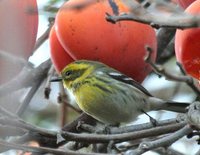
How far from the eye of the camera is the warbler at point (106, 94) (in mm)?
2264

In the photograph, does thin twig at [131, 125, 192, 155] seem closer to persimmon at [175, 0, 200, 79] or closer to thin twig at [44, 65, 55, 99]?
persimmon at [175, 0, 200, 79]

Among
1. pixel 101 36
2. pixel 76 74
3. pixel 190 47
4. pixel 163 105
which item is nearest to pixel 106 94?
pixel 76 74

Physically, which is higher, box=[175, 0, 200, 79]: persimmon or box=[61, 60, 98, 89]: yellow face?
box=[175, 0, 200, 79]: persimmon

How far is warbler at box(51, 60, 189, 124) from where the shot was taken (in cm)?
226

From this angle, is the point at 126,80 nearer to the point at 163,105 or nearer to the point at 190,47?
the point at 163,105

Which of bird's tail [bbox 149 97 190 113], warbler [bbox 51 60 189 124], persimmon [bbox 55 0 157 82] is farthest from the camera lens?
warbler [bbox 51 60 189 124]

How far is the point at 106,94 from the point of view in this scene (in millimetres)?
2553

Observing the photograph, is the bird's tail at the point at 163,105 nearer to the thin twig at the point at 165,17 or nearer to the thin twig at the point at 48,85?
the thin twig at the point at 48,85

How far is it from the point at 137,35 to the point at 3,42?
39 centimetres

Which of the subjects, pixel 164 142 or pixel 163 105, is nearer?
pixel 164 142

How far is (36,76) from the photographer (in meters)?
2.21

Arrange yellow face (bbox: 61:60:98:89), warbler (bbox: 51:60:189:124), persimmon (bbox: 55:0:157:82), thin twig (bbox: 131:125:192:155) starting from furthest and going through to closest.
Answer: yellow face (bbox: 61:60:98:89) < warbler (bbox: 51:60:189:124) < persimmon (bbox: 55:0:157:82) < thin twig (bbox: 131:125:192:155)

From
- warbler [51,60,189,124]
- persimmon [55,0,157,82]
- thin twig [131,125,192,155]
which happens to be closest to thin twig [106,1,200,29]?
thin twig [131,125,192,155]

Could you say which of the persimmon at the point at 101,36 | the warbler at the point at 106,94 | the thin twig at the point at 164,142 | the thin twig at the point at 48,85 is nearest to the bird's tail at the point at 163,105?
the warbler at the point at 106,94
